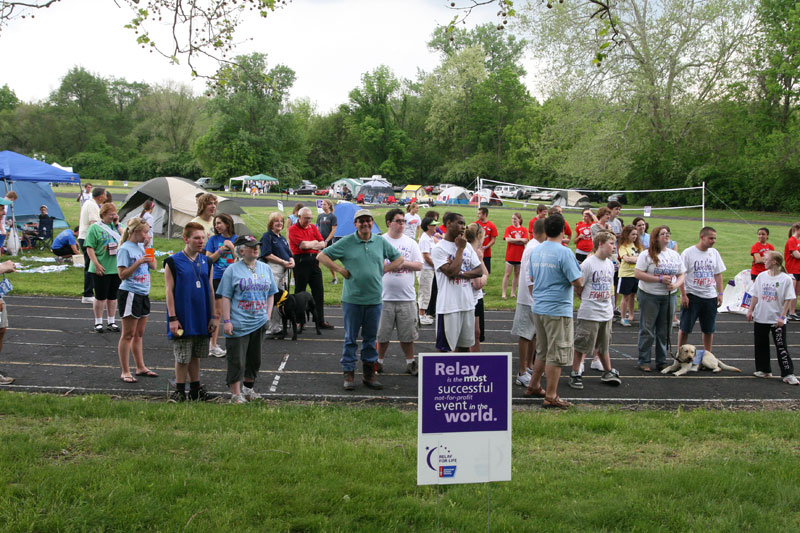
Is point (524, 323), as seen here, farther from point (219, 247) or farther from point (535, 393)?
point (219, 247)

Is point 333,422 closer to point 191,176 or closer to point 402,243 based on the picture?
point 402,243

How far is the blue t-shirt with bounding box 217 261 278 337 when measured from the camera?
20.7 ft

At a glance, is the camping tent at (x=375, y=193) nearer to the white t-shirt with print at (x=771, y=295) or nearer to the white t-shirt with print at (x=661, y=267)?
the white t-shirt with print at (x=661, y=267)

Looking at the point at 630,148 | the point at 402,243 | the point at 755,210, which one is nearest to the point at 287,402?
the point at 402,243

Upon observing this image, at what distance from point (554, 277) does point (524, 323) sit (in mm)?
1135

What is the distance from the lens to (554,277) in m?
6.72

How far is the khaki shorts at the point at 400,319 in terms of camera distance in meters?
7.79

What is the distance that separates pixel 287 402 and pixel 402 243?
8.23 feet

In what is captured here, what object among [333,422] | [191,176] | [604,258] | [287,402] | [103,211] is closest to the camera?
[333,422]

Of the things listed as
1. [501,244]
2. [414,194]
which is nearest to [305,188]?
[414,194]

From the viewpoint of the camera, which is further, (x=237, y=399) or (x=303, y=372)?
(x=303, y=372)

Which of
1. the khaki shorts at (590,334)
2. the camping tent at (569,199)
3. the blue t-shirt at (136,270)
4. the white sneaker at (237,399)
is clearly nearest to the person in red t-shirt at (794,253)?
the khaki shorts at (590,334)

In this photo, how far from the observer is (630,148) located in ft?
126

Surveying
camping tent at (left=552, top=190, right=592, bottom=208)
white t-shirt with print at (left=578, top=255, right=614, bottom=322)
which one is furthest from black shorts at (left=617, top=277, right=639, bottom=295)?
camping tent at (left=552, top=190, right=592, bottom=208)
